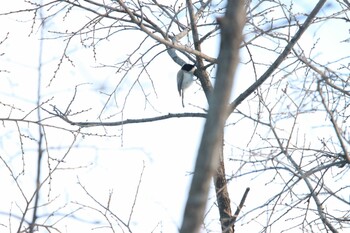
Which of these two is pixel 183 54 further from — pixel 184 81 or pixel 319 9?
pixel 184 81

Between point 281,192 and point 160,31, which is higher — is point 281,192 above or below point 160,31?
below

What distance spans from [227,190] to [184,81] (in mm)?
3034

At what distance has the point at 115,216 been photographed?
539cm

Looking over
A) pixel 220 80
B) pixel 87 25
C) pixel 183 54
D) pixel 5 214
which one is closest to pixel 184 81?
pixel 183 54

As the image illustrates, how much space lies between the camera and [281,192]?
4879mm

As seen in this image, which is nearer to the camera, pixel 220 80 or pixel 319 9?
pixel 220 80

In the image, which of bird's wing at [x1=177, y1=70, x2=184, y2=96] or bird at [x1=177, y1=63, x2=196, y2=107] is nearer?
bird at [x1=177, y1=63, x2=196, y2=107]

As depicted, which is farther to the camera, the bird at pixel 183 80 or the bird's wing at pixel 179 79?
the bird's wing at pixel 179 79

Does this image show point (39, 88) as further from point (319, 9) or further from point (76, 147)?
point (319, 9)

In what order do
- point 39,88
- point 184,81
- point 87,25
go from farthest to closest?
point 184,81, point 87,25, point 39,88

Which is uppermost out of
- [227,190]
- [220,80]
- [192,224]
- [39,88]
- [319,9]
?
[319,9]

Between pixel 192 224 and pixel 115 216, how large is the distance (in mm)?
3559

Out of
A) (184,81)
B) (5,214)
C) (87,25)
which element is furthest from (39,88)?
(184,81)

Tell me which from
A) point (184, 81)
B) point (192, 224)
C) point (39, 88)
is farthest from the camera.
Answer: point (184, 81)
